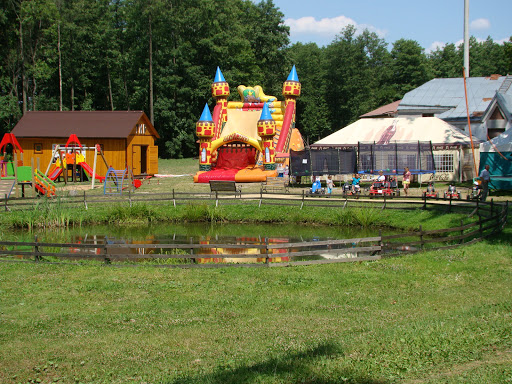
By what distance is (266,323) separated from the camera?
380 inches

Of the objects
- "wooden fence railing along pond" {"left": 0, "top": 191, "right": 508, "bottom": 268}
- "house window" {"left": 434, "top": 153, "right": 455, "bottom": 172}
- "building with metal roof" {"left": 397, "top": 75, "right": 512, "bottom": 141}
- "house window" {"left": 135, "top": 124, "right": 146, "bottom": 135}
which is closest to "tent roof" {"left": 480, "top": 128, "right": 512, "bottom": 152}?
"house window" {"left": 434, "top": 153, "right": 455, "bottom": 172}

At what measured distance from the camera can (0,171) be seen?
30797mm

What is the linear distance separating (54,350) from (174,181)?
26.8 metres

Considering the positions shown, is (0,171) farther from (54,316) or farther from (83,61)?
(83,61)

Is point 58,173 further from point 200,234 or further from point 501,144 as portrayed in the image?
point 501,144

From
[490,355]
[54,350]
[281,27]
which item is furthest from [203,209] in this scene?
[281,27]

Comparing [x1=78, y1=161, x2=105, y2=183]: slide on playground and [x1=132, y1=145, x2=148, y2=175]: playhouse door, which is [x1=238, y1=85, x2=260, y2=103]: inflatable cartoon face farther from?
[x1=78, y1=161, x2=105, y2=183]: slide on playground

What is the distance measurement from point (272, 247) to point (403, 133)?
21794 millimetres

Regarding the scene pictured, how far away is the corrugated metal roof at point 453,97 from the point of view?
40.8m

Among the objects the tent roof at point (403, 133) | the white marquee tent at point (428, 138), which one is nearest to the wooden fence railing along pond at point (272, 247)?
the white marquee tent at point (428, 138)

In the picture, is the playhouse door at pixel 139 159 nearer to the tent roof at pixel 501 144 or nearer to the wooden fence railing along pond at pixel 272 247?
the wooden fence railing along pond at pixel 272 247

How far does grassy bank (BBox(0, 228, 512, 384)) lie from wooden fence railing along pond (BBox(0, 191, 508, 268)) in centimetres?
53

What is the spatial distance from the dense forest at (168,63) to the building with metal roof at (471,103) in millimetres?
12135

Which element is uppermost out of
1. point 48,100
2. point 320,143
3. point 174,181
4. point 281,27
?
point 281,27
